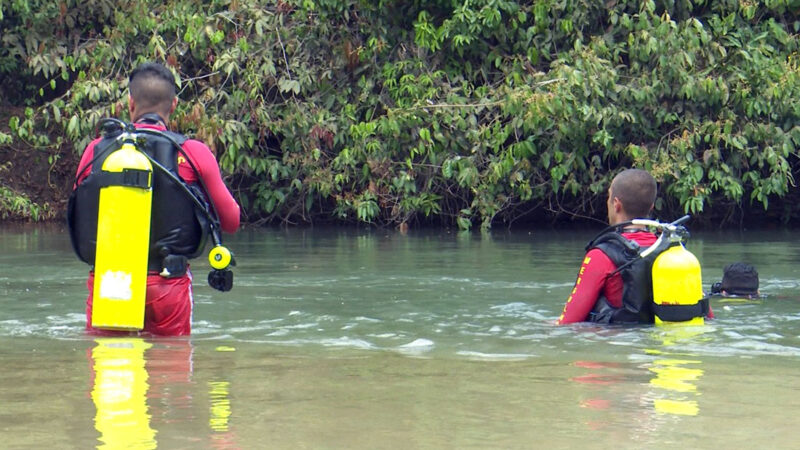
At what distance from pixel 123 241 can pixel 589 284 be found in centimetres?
258

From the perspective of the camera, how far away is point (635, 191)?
7.58 metres

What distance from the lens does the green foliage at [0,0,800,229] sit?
16109mm

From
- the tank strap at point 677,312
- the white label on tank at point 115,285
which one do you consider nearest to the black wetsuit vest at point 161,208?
the white label on tank at point 115,285

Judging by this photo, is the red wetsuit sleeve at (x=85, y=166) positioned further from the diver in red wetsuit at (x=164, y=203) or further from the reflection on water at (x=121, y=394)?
the reflection on water at (x=121, y=394)

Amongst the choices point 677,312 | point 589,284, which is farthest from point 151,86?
point 677,312

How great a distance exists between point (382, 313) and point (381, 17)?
29.4 ft

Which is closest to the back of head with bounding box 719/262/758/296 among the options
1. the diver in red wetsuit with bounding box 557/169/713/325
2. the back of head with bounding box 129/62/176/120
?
the diver in red wetsuit with bounding box 557/169/713/325

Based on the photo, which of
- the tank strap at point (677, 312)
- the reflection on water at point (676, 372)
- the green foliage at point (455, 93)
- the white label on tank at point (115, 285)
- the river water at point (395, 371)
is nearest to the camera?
the river water at point (395, 371)

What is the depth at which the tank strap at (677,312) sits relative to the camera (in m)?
7.49

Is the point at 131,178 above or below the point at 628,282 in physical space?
above

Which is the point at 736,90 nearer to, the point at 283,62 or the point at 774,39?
the point at 774,39

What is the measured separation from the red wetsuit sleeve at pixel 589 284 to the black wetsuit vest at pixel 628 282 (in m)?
0.04

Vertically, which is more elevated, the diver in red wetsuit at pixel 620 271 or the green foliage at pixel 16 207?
the green foliage at pixel 16 207

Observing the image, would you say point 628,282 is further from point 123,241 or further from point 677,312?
point 123,241
